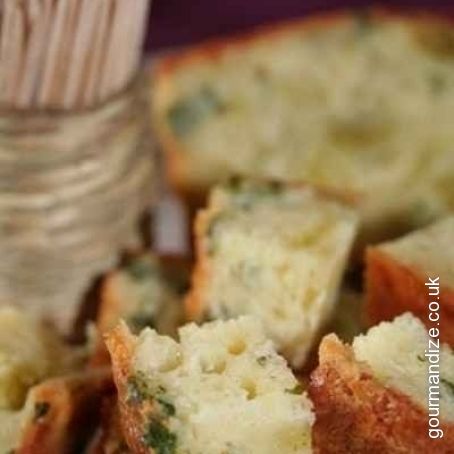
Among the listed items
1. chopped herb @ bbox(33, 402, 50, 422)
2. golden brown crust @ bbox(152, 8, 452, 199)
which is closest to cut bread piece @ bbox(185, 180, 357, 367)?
chopped herb @ bbox(33, 402, 50, 422)

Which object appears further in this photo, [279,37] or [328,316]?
[279,37]

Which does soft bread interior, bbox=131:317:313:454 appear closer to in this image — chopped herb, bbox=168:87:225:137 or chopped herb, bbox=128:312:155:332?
chopped herb, bbox=128:312:155:332

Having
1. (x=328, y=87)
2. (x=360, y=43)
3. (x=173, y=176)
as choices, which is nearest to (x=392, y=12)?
(x=360, y=43)

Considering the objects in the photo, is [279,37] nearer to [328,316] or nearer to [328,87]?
[328,87]

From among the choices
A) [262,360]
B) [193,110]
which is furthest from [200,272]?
[193,110]

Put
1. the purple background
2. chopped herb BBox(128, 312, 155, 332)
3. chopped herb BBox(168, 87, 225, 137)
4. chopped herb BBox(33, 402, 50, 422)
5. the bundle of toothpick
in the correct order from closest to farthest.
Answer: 1. chopped herb BBox(33, 402, 50, 422)
2. the bundle of toothpick
3. chopped herb BBox(128, 312, 155, 332)
4. chopped herb BBox(168, 87, 225, 137)
5. the purple background

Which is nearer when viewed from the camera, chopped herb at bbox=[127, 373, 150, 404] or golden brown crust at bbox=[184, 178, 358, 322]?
chopped herb at bbox=[127, 373, 150, 404]
